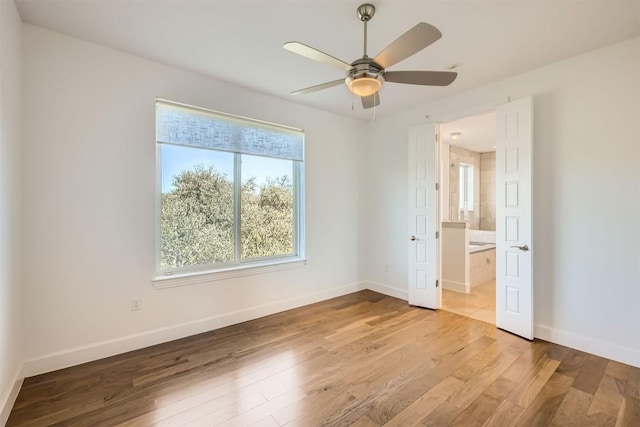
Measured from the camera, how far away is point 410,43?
1650 mm

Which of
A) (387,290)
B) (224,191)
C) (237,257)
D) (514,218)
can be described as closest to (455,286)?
(387,290)

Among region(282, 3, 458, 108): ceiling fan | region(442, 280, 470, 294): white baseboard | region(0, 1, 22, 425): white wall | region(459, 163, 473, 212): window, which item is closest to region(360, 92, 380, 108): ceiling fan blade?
region(282, 3, 458, 108): ceiling fan

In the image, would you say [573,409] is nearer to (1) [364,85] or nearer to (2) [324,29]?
(1) [364,85]

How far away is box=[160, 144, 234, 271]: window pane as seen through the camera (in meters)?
2.99

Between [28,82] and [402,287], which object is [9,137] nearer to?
[28,82]

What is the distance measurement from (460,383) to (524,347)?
1.08 m

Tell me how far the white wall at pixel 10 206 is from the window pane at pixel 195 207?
1044mm

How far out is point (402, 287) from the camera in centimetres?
429

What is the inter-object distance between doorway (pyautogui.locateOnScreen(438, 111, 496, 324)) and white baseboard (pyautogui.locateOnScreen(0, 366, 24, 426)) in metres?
4.26

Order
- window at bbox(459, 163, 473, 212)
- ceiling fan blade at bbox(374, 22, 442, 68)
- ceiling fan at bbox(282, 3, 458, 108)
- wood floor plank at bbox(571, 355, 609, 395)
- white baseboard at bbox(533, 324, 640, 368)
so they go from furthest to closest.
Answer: window at bbox(459, 163, 473, 212)
white baseboard at bbox(533, 324, 640, 368)
wood floor plank at bbox(571, 355, 609, 395)
ceiling fan at bbox(282, 3, 458, 108)
ceiling fan blade at bbox(374, 22, 442, 68)

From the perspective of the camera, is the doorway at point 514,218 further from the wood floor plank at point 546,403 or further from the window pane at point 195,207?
the window pane at point 195,207

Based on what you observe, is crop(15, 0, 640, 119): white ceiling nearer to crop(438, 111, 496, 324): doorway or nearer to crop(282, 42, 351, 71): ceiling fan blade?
crop(282, 42, 351, 71): ceiling fan blade

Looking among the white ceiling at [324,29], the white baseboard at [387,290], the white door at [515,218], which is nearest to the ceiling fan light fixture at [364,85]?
the white ceiling at [324,29]

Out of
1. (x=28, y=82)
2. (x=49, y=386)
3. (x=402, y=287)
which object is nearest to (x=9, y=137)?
(x=28, y=82)
